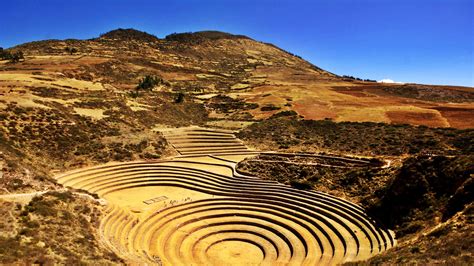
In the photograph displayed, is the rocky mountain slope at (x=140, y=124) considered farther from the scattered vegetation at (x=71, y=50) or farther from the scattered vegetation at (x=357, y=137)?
the scattered vegetation at (x=71, y=50)

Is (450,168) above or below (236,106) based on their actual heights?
below

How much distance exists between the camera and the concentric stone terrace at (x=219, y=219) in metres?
18.1

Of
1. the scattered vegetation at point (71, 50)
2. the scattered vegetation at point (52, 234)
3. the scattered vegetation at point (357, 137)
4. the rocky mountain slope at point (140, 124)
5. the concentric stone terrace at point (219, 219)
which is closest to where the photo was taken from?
the scattered vegetation at point (52, 234)

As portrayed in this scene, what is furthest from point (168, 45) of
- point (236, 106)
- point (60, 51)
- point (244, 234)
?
point (244, 234)

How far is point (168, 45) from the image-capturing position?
14238 cm

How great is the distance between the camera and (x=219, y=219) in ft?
74.0

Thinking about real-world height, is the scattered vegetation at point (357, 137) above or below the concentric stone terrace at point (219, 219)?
above

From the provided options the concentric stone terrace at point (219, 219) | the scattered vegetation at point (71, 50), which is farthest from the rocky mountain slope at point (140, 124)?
the scattered vegetation at point (71, 50)

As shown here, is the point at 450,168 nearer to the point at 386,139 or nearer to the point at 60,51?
the point at 386,139

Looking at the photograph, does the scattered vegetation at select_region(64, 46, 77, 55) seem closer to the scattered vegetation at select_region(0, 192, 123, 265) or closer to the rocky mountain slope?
the rocky mountain slope

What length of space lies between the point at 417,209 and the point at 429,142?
14.6m

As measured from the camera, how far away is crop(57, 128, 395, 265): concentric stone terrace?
18.1 m

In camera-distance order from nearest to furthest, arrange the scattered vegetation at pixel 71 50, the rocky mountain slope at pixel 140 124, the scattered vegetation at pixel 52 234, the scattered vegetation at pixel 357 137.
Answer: the scattered vegetation at pixel 52 234 < the rocky mountain slope at pixel 140 124 < the scattered vegetation at pixel 357 137 < the scattered vegetation at pixel 71 50

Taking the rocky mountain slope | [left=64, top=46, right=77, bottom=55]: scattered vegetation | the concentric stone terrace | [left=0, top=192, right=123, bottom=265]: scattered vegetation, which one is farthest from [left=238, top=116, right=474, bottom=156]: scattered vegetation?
[left=64, top=46, right=77, bottom=55]: scattered vegetation
